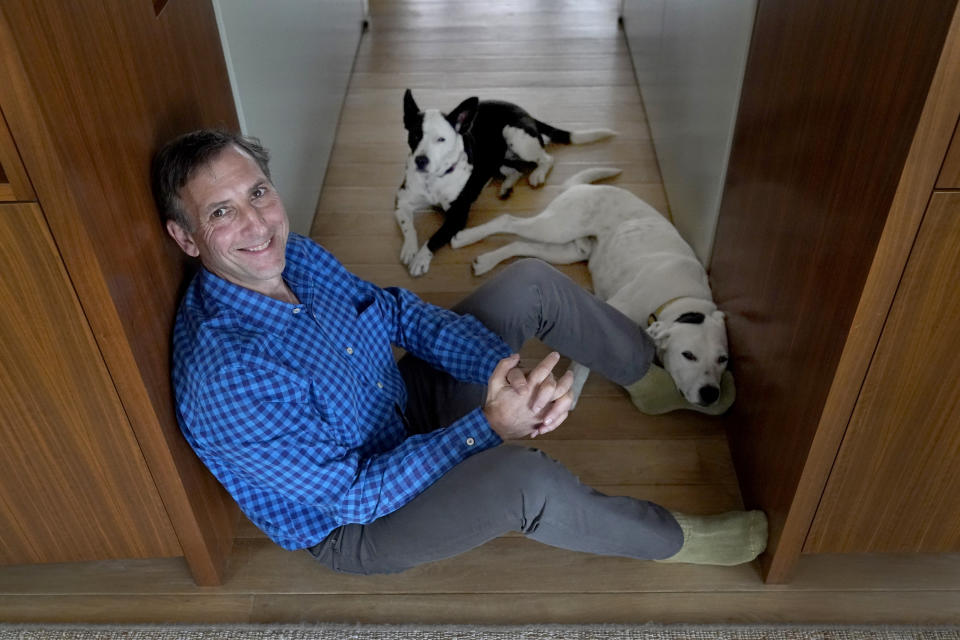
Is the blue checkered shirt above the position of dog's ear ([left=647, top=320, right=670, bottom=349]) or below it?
above

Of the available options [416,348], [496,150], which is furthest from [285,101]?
[416,348]

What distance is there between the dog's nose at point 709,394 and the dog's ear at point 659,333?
140mm

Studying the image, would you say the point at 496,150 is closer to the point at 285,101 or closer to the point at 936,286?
the point at 285,101

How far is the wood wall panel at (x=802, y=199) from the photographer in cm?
103

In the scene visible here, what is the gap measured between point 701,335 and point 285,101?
1.22 m

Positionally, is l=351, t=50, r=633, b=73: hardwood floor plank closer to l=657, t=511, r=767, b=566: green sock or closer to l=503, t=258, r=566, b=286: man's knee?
l=503, t=258, r=566, b=286: man's knee

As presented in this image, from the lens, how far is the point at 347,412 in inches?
52.9

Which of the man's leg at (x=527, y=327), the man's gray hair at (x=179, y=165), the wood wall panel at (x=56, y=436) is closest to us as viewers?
the wood wall panel at (x=56, y=436)

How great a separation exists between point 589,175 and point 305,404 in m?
1.45

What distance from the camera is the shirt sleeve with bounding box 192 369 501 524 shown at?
1205mm

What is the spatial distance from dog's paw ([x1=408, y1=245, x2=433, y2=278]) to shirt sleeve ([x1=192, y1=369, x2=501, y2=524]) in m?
0.94

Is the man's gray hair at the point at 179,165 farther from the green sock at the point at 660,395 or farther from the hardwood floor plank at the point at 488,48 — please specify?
the hardwood floor plank at the point at 488,48

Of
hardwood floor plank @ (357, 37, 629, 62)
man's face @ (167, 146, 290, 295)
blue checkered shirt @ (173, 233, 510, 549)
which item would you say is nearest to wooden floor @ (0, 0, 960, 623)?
blue checkered shirt @ (173, 233, 510, 549)

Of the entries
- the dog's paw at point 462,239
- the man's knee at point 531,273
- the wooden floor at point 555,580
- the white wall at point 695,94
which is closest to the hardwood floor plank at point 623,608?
the wooden floor at point 555,580
